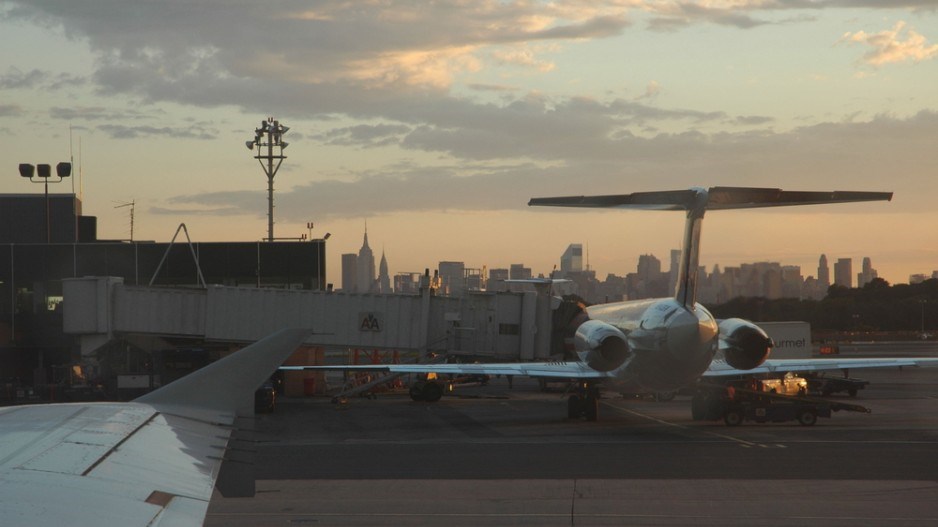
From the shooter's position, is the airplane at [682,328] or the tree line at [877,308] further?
the tree line at [877,308]

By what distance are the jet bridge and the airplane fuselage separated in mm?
13305

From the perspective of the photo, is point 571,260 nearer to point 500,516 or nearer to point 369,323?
point 369,323

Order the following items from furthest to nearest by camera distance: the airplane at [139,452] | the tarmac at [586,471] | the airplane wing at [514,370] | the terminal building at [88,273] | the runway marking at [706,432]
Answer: the terminal building at [88,273] → the airplane wing at [514,370] → the runway marking at [706,432] → the tarmac at [586,471] → the airplane at [139,452]

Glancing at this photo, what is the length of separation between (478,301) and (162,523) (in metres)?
40.8

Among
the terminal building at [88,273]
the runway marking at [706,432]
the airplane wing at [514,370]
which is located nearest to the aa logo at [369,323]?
the terminal building at [88,273]

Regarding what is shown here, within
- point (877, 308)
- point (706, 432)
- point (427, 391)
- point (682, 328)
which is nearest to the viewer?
point (682, 328)

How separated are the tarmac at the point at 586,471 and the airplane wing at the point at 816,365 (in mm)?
1699

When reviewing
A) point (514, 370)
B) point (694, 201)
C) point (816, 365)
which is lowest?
point (514, 370)

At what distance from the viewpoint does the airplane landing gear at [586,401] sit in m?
34.6

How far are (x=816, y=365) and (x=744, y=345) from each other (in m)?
6.06

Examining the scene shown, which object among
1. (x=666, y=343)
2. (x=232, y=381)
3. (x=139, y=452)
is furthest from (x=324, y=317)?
(x=139, y=452)

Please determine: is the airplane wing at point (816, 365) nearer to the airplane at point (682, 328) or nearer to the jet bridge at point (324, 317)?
the airplane at point (682, 328)

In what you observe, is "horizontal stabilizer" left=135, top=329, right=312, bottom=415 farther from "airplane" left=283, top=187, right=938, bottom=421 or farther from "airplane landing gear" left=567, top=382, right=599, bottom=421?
"airplane landing gear" left=567, top=382, right=599, bottom=421

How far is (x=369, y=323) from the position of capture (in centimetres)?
4512
